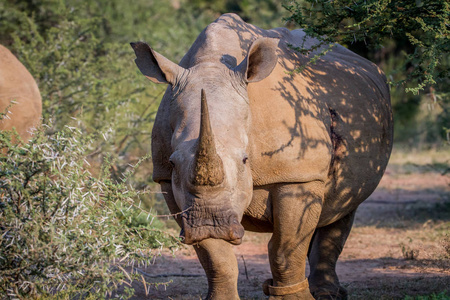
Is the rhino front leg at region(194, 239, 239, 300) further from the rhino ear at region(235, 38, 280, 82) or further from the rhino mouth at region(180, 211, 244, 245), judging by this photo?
the rhino ear at region(235, 38, 280, 82)

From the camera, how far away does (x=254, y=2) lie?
1992 cm

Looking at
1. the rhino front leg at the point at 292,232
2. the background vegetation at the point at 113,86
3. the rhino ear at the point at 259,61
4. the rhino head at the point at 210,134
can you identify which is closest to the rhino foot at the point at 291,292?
the rhino front leg at the point at 292,232

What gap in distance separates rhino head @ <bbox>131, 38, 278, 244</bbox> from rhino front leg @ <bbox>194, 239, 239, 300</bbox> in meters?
0.47

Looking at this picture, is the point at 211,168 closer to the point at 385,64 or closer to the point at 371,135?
the point at 371,135

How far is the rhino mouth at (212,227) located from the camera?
4082mm

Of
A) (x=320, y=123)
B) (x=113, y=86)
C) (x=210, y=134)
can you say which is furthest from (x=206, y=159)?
(x=113, y=86)

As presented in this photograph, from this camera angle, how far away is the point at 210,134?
4004 millimetres

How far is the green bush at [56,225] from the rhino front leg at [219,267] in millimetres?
576

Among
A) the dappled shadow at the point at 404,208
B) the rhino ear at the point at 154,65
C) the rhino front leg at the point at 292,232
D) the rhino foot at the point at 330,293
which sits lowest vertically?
the dappled shadow at the point at 404,208

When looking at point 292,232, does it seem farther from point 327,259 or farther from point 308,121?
point 327,259

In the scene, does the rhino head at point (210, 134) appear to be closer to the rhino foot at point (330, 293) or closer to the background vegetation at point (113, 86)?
the background vegetation at point (113, 86)

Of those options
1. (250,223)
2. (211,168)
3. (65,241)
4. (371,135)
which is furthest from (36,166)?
(371,135)

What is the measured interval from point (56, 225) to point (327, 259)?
120 inches

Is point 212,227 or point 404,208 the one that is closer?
point 212,227
